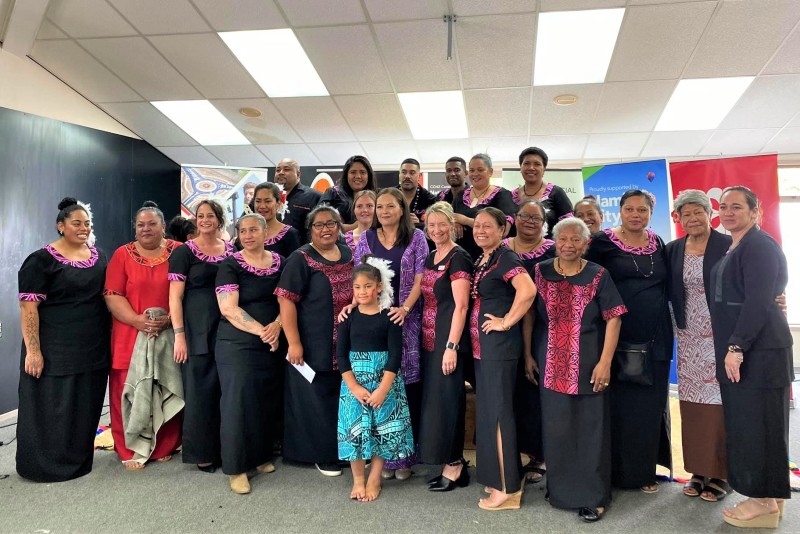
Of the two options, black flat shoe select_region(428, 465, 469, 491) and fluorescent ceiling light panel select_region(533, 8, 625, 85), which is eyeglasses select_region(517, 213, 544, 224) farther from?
fluorescent ceiling light panel select_region(533, 8, 625, 85)

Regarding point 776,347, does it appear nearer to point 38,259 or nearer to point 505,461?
point 505,461

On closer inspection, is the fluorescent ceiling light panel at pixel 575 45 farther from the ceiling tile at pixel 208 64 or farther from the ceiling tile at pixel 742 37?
the ceiling tile at pixel 208 64

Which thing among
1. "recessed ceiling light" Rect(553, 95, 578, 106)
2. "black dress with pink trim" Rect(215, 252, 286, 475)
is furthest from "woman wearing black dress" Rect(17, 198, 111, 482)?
"recessed ceiling light" Rect(553, 95, 578, 106)

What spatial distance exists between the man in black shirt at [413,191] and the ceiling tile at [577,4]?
6.07 ft

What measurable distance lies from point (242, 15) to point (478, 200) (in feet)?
9.31

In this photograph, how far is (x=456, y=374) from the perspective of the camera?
2695 mm

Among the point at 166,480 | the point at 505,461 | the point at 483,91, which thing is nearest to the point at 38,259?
the point at 166,480

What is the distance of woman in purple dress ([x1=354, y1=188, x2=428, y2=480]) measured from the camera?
2.80 meters

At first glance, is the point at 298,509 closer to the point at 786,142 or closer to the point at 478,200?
the point at 478,200

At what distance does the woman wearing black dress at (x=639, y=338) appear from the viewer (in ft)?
8.82

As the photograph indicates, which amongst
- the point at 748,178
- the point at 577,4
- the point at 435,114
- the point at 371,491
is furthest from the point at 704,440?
the point at 435,114

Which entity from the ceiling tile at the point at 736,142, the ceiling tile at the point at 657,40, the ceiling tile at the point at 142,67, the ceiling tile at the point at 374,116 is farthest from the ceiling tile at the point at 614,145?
the ceiling tile at the point at 142,67

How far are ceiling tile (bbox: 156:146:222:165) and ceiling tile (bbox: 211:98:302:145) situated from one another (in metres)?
1.03

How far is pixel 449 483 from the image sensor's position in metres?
2.77
